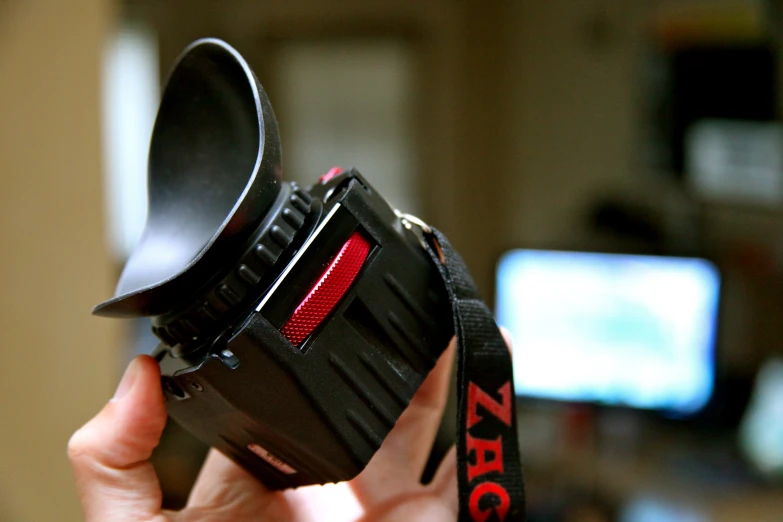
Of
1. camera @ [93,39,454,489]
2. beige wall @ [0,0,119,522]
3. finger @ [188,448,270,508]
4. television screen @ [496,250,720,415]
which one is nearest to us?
camera @ [93,39,454,489]

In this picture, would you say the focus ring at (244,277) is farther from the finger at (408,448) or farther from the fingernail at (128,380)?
the finger at (408,448)

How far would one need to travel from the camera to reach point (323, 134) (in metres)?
2.38

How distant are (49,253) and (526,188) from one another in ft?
4.45

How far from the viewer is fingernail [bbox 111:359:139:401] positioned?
521 mm

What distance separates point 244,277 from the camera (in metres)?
0.47

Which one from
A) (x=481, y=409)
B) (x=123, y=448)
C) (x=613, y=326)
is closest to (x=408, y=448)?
(x=481, y=409)

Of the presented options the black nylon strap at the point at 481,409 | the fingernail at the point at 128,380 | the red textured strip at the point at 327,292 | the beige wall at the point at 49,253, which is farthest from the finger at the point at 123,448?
the beige wall at the point at 49,253

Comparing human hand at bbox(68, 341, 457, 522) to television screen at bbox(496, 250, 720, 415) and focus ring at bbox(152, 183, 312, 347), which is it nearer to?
focus ring at bbox(152, 183, 312, 347)

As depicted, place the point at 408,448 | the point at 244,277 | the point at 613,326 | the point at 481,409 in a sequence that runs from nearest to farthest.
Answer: the point at 244,277, the point at 481,409, the point at 408,448, the point at 613,326

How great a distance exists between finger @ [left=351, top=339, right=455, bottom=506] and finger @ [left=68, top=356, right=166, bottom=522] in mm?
205

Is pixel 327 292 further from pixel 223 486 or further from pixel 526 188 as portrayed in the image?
pixel 526 188

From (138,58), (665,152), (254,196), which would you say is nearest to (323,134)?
(138,58)

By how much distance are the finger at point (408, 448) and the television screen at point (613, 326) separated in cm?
65

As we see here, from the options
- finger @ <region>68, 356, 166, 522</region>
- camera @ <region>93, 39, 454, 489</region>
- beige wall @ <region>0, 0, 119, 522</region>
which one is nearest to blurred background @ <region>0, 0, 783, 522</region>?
beige wall @ <region>0, 0, 119, 522</region>
